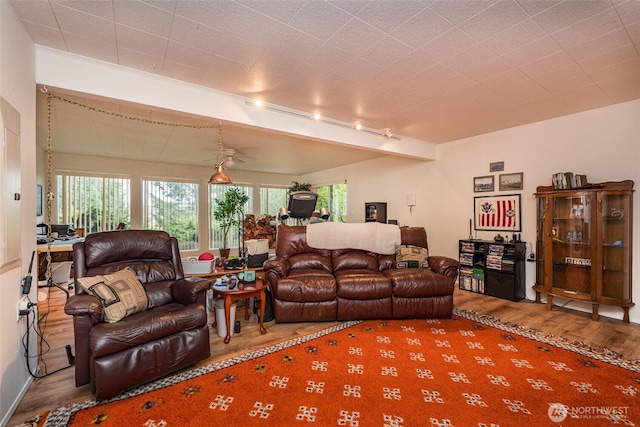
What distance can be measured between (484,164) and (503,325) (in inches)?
97.2

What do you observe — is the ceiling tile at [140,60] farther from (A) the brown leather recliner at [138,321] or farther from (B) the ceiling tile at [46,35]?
(A) the brown leather recliner at [138,321]

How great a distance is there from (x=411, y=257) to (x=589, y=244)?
6.44 feet

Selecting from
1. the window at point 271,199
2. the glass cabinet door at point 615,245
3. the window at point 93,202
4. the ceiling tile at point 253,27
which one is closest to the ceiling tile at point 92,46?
the ceiling tile at point 253,27

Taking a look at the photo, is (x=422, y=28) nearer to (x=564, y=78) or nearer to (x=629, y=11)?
(x=629, y=11)

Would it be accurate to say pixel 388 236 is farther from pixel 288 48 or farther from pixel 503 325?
pixel 288 48

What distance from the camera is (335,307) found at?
309 centimetres

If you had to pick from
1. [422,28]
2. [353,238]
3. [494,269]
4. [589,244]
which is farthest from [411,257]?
[422,28]

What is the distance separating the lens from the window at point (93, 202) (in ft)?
18.2

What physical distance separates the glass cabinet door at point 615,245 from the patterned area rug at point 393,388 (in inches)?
44.6

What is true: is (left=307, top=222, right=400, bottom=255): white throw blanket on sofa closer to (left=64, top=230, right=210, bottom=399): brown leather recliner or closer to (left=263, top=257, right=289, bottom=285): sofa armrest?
(left=263, top=257, right=289, bottom=285): sofa armrest

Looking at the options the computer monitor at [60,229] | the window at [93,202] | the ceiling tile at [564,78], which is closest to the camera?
the ceiling tile at [564,78]

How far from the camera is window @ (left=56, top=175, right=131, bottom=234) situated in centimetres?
555

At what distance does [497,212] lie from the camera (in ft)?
14.0

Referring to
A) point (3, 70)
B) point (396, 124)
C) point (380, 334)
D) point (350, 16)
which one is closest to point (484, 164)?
point (396, 124)
